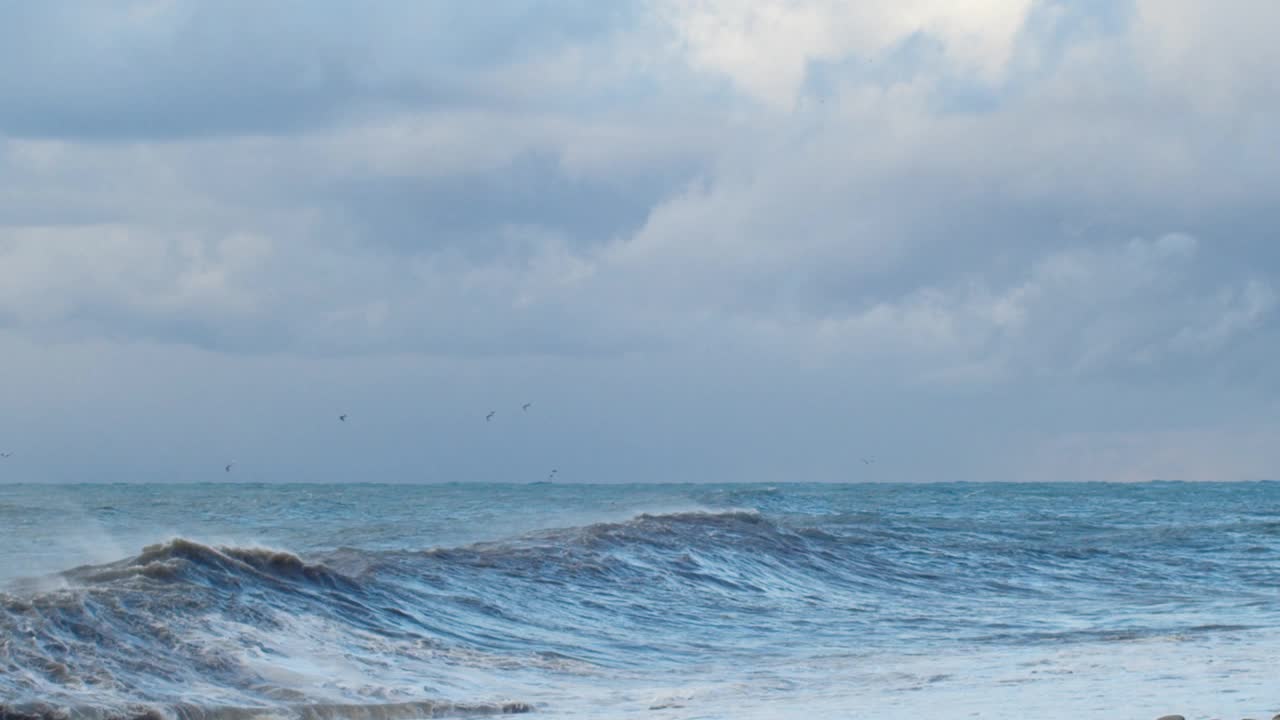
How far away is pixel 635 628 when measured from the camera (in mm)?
16891

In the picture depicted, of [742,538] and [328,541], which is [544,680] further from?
[328,541]

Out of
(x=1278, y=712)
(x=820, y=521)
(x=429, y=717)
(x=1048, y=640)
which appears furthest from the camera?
(x=820, y=521)

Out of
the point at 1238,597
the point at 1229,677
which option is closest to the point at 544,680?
the point at 1229,677

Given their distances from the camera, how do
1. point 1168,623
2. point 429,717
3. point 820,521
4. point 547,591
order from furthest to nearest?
point 820,521 → point 547,591 → point 1168,623 → point 429,717

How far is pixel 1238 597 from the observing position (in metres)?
21.2

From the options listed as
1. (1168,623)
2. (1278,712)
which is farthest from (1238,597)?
(1278,712)

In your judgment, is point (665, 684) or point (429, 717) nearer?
point (429, 717)

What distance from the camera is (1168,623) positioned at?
1752 centimetres

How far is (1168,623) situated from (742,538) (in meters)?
10.9

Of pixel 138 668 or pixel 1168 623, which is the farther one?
pixel 1168 623

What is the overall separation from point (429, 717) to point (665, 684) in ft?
8.50

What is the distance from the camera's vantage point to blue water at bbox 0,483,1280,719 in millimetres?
11273

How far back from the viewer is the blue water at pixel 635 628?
11.3 metres

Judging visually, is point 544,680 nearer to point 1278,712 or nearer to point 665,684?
point 665,684
